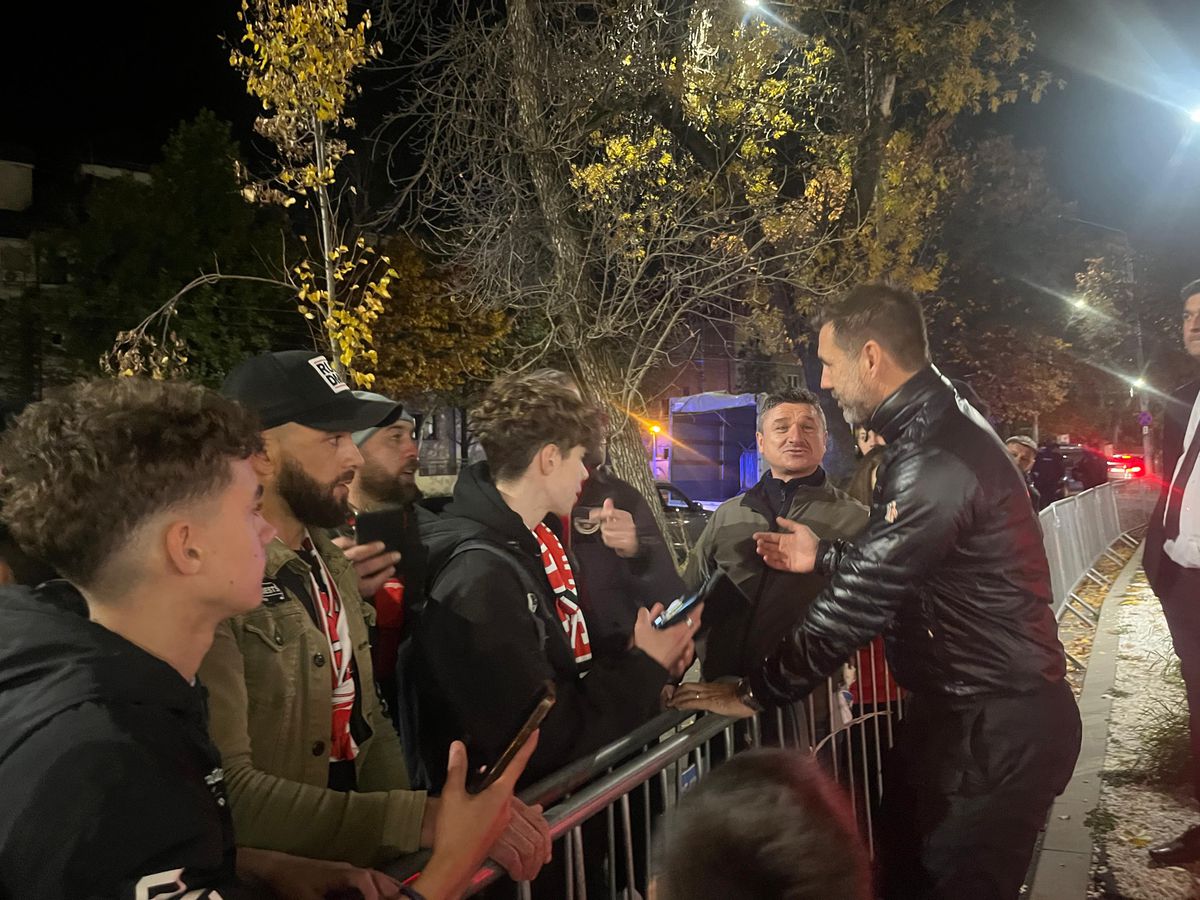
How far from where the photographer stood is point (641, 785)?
8.21ft

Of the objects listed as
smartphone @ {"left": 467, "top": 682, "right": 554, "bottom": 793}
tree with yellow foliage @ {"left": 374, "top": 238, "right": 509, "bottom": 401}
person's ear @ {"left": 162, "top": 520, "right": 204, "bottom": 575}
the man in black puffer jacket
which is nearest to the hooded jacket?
the man in black puffer jacket

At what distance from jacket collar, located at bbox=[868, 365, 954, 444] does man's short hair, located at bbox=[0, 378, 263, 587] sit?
1901 millimetres

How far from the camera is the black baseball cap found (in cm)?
263

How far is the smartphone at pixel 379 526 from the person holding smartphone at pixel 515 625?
3.90ft

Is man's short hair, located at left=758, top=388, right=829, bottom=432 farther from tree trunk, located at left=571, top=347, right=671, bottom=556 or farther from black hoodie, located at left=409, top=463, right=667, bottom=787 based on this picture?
tree trunk, located at left=571, top=347, right=671, bottom=556

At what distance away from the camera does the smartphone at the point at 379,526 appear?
387 cm

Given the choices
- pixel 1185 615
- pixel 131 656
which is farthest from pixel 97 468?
pixel 1185 615

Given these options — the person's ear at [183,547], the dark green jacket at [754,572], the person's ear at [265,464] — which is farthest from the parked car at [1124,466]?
the person's ear at [183,547]

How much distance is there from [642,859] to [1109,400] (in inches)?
1167

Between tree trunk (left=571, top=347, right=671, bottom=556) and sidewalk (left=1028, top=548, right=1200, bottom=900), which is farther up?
tree trunk (left=571, top=347, right=671, bottom=556)

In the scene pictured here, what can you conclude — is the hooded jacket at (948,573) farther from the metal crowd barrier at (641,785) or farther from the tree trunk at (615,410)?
the tree trunk at (615,410)

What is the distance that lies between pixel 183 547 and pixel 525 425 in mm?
1427

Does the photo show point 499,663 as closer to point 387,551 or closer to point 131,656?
point 131,656

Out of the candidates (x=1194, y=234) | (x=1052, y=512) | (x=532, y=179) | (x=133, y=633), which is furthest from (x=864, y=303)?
(x=1194, y=234)
